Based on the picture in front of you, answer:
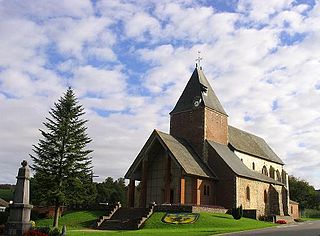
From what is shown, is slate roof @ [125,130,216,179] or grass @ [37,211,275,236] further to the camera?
slate roof @ [125,130,216,179]

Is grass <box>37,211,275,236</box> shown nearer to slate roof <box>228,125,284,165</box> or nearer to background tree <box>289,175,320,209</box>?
slate roof <box>228,125,284,165</box>

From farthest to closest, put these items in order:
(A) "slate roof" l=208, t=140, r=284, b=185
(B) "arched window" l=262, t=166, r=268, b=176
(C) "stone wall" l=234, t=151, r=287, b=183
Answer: (B) "arched window" l=262, t=166, r=268, b=176
(C) "stone wall" l=234, t=151, r=287, b=183
(A) "slate roof" l=208, t=140, r=284, b=185

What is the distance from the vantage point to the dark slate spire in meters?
51.1

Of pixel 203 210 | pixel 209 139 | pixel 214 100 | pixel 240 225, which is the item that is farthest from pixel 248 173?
pixel 240 225

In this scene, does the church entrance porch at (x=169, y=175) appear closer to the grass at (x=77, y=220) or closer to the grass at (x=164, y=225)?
the grass at (x=164, y=225)

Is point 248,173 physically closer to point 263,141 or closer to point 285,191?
point 285,191

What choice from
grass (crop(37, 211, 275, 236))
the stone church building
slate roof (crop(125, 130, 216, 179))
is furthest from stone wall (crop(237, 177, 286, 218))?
grass (crop(37, 211, 275, 236))

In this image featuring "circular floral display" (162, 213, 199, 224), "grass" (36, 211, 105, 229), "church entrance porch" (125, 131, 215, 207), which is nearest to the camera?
"circular floral display" (162, 213, 199, 224)

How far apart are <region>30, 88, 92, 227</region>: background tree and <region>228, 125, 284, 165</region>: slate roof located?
2106cm

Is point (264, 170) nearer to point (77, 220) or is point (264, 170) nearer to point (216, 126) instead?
point (216, 126)

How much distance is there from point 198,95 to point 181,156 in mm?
9990

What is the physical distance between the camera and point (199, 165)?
46.0 meters

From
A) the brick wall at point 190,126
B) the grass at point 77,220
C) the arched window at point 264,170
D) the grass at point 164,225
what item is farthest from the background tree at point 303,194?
the grass at point 77,220

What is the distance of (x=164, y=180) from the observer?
46.5m
